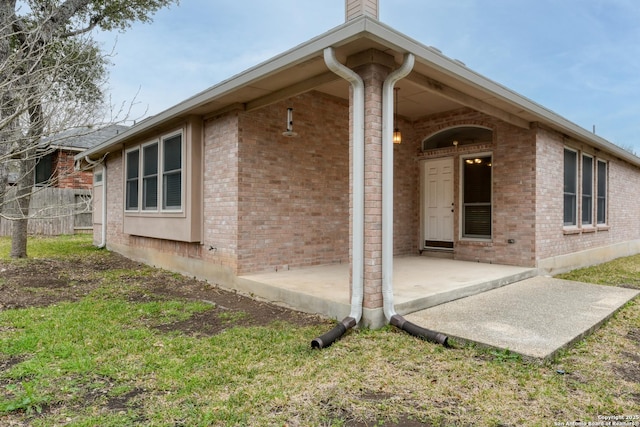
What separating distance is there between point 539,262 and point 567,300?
1.99 metres

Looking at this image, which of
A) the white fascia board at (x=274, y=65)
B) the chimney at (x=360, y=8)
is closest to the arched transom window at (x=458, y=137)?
the chimney at (x=360, y=8)

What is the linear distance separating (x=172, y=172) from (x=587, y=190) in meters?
8.80

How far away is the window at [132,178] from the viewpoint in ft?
28.3

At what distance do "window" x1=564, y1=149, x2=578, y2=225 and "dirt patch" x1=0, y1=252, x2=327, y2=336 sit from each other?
6.29 m

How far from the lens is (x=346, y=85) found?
6.25 metres

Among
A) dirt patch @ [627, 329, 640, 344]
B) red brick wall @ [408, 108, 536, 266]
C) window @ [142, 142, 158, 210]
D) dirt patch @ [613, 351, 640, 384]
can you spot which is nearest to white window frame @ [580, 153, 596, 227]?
red brick wall @ [408, 108, 536, 266]

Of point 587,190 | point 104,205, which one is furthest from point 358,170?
point 104,205

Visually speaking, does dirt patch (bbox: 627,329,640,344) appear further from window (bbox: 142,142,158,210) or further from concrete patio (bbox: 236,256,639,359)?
window (bbox: 142,142,158,210)

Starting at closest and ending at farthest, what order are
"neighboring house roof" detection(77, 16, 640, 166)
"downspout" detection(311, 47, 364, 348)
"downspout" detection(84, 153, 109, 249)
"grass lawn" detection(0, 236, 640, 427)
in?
"grass lawn" detection(0, 236, 640, 427), "neighboring house roof" detection(77, 16, 640, 166), "downspout" detection(311, 47, 364, 348), "downspout" detection(84, 153, 109, 249)

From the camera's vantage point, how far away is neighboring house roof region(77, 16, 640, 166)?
392 cm

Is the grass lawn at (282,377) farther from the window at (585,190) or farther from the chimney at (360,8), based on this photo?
the window at (585,190)

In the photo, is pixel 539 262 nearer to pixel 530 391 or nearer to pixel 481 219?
pixel 481 219

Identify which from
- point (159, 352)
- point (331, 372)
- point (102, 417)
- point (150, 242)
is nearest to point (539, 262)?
point (331, 372)

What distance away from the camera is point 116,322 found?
14.9 feet
